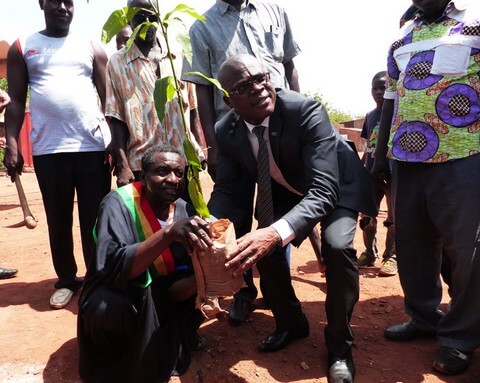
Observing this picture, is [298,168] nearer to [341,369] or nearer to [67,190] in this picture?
[341,369]

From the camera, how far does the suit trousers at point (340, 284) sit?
2297 millimetres

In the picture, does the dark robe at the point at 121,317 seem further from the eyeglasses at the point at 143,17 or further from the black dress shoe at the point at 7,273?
the black dress shoe at the point at 7,273

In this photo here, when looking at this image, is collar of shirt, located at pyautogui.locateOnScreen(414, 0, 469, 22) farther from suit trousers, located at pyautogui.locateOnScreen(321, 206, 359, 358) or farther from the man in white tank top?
the man in white tank top

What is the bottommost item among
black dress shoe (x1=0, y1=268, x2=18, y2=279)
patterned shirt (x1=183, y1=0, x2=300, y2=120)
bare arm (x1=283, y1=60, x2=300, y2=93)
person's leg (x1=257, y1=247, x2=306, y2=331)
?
black dress shoe (x1=0, y1=268, x2=18, y2=279)

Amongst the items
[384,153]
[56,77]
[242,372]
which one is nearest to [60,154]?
[56,77]

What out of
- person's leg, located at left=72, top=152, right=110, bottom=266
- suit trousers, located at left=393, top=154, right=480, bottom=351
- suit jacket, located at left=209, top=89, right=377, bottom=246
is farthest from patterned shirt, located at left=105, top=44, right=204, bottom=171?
suit trousers, located at left=393, top=154, right=480, bottom=351

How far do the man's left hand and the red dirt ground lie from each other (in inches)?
27.0

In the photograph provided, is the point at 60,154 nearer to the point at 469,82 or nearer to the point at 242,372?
the point at 242,372

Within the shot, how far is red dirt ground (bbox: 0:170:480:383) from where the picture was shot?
7.89 ft

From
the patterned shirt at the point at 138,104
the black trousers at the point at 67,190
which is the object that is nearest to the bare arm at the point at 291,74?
the patterned shirt at the point at 138,104

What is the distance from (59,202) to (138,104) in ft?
2.79

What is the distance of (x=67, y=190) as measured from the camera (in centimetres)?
323

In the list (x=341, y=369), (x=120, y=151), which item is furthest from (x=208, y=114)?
(x=341, y=369)

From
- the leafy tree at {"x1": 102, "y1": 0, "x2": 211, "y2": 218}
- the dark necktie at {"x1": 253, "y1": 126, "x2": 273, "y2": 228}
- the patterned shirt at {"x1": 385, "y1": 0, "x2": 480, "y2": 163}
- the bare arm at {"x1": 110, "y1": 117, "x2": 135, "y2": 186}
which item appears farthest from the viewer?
the bare arm at {"x1": 110, "y1": 117, "x2": 135, "y2": 186}
